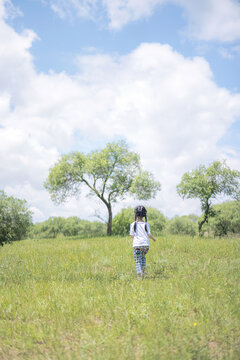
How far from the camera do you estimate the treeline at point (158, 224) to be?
143ft

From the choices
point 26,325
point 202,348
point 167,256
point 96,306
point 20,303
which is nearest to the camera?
point 202,348

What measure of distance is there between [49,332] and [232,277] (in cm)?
470

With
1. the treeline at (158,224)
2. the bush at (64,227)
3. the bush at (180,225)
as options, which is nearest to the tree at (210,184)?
the treeline at (158,224)

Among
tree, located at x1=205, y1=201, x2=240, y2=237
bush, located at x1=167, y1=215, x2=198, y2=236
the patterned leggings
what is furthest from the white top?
bush, located at x1=167, y1=215, x2=198, y2=236

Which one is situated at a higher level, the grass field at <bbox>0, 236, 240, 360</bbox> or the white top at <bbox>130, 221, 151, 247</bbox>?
the white top at <bbox>130, 221, 151, 247</bbox>

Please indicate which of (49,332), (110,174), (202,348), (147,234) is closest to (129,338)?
(202,348)

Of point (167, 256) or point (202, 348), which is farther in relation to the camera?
point (167, 256)

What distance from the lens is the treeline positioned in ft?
143

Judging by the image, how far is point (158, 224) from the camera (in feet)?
181

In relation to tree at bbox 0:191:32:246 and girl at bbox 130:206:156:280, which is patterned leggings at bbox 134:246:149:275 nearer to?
girl at bbox 130:206:156:280

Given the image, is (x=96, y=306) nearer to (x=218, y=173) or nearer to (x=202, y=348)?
(x=202, y=348)

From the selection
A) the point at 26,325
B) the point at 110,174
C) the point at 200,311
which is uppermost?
the point at 110,174

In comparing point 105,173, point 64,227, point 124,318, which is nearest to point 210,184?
point 105,173

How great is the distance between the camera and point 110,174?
33.6 meters
